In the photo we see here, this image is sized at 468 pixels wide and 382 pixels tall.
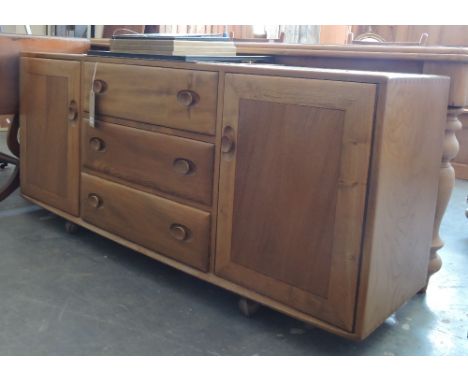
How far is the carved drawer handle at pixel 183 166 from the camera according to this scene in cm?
129

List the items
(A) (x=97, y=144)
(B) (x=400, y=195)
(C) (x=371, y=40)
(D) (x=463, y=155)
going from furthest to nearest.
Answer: (D) (x=463, y=155) → (C) (x=371, y=40) → (A) (x=97, y=144) → (B) (x=400, y=195)

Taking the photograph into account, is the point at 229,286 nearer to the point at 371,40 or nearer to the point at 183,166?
the point at 183,166

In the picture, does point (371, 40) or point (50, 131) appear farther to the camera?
point (371, 40)

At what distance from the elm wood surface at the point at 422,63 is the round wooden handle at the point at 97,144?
546mm

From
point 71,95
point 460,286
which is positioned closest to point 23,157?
point 71,95

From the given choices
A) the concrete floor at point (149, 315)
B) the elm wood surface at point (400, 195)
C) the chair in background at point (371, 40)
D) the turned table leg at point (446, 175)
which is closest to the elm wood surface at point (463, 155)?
the chair in background at point (371, 40)

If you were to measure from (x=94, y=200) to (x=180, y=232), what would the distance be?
1.25 feet

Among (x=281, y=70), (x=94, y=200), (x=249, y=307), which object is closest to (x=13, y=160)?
(x=94, y=200)

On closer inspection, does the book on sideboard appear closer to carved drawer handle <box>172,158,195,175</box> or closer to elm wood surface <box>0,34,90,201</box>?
carved drawer handle <box>172,158,195,175</box>

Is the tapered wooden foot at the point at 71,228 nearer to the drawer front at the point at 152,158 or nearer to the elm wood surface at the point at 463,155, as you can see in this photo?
the drawer front at the point at 152,158

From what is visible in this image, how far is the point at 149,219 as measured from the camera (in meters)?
1.41

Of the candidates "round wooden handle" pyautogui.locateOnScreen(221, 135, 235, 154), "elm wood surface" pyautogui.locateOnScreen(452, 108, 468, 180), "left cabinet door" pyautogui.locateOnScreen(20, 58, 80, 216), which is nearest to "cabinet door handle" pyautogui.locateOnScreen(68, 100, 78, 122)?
"left cabinet door" pyautogui.locateOnScreen(20, 58, 80, 216)

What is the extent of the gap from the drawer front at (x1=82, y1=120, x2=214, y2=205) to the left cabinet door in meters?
0.09
